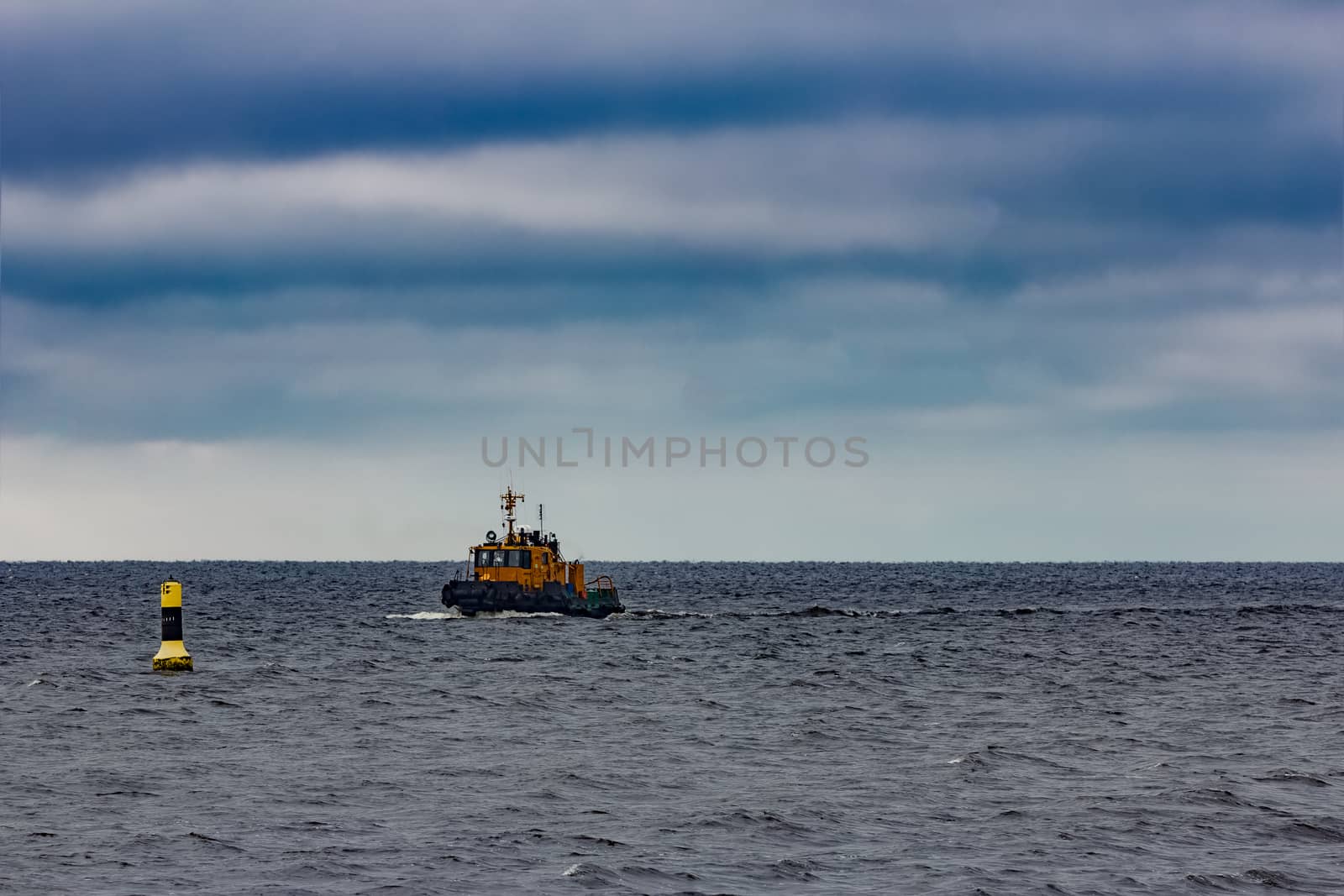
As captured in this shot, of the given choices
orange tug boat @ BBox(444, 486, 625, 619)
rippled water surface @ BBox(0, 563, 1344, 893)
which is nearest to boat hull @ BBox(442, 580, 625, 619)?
orange tug boat @ BBox(444, 486, 625, 619)

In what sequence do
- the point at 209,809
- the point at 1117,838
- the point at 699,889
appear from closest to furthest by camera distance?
the point at 699,889, the point at 1117,838, the point at 209,809

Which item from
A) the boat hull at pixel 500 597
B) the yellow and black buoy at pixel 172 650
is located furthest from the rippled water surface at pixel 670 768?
the boat hull at pixel 500 597

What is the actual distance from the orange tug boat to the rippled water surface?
10.3 meters

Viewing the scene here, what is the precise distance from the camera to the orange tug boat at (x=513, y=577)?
68938 mm

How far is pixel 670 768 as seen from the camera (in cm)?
2708

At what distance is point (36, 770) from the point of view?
86.8 feet

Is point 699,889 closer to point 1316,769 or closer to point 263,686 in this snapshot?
point 1316,769

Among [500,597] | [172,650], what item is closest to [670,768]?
[172,650]

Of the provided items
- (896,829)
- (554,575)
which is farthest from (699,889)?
(554,575)

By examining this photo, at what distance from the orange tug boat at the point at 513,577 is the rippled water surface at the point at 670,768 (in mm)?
10284

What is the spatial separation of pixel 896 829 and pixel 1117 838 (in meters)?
3.02

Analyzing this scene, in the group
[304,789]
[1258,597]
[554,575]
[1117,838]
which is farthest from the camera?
[1258,597]

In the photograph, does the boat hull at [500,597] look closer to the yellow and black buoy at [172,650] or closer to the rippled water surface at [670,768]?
the rippled water surface at [670,768]

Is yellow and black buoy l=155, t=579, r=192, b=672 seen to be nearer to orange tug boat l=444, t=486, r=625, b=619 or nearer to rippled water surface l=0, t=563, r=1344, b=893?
rippled water surface l=0, t=563, r=1344, b=893
